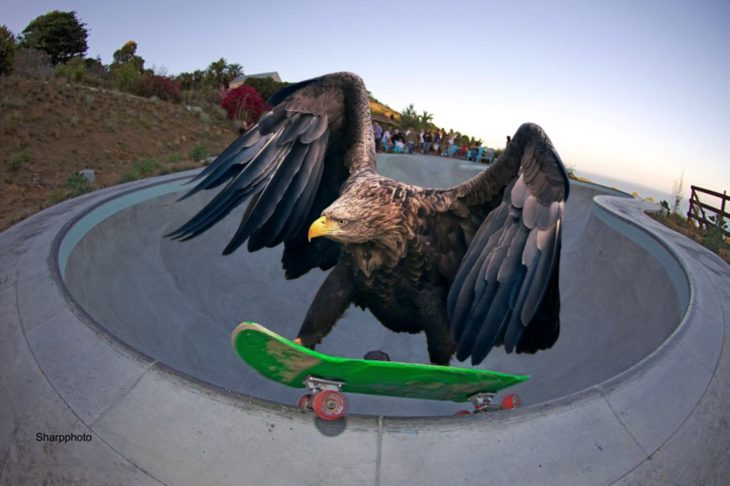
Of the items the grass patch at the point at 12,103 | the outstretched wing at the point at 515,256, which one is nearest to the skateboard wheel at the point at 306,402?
the outstretched wing at the point at 515,256

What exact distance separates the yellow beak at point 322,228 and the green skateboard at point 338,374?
2.47 ft

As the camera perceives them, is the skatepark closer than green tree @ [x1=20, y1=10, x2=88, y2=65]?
Yes

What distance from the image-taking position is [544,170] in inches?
112

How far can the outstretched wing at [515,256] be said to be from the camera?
2678 millimetres

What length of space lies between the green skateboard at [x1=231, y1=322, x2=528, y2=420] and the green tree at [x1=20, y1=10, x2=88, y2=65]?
124 ft

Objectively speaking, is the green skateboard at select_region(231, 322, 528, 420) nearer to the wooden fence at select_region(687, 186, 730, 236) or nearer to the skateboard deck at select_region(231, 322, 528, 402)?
the skateboard deck at select_region(231, 322, 528, 402)

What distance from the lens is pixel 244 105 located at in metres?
24.9

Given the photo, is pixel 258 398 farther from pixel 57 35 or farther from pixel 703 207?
pixel 57 35

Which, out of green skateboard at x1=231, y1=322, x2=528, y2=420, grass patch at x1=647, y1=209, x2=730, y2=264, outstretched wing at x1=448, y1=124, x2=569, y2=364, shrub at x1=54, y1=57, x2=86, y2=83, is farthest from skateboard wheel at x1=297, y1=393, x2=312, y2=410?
shrub at x1=54, y1=57, x2=86, y2=83

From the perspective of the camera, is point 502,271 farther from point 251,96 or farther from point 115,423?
point 251,96

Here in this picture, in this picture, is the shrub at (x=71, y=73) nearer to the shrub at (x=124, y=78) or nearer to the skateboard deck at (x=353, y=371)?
the shrub at (x=124, y=78)

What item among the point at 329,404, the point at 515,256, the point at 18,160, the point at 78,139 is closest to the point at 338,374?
the point at 329,404

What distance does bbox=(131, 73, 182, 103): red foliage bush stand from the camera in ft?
79.6

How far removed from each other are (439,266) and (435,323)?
49cm
